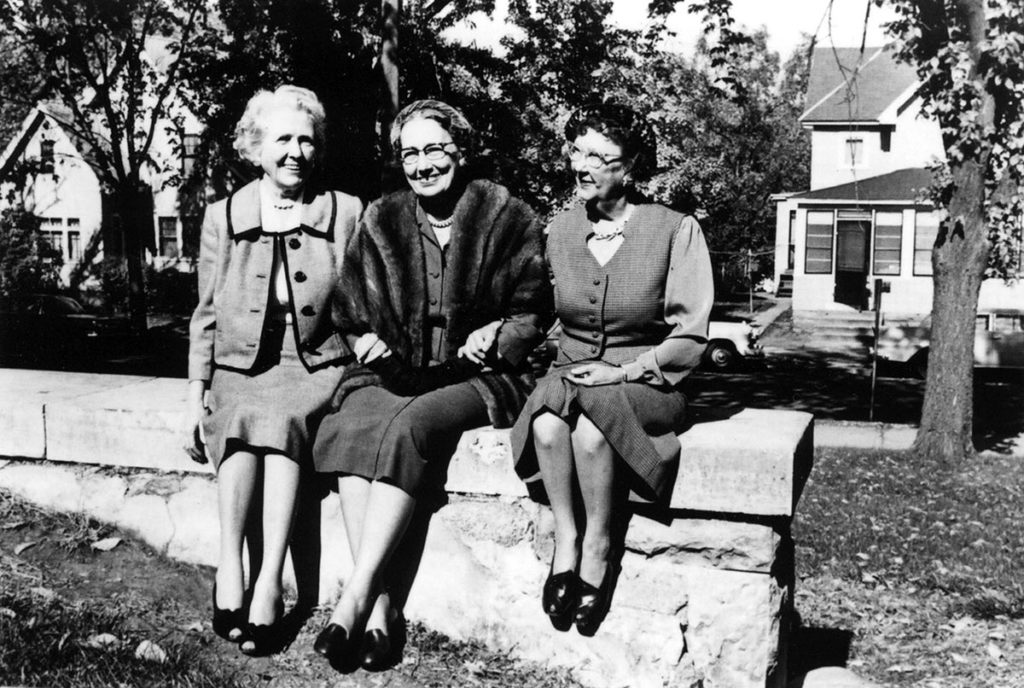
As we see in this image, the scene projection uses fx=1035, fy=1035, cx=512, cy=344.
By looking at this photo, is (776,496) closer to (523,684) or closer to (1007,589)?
(523,684)

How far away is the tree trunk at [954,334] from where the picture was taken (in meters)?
9.76

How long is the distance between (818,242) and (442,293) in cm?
2773

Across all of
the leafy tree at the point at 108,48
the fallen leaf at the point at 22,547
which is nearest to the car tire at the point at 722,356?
the leafy tree at the point at 108,48

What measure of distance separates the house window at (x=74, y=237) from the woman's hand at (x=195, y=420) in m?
34.9

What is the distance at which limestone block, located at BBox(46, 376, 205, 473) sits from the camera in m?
3.80

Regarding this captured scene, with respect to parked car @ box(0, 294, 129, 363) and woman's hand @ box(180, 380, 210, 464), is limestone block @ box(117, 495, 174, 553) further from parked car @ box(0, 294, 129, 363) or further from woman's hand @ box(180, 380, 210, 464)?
parked car @ box(0, 294, 129, 363)

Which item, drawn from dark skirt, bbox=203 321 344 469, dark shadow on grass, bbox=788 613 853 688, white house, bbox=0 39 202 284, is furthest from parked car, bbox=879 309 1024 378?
white house, bbox=0 39 202 284

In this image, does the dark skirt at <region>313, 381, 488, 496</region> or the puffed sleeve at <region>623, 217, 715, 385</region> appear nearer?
the dark skirt at <region>313, 381, 488, 496</region>

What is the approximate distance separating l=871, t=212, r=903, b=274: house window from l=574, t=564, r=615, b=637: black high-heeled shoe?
27.3m

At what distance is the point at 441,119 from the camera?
3531 millimetres

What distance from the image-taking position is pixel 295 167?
366 cm

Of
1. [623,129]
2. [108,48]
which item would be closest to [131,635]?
[623,129]

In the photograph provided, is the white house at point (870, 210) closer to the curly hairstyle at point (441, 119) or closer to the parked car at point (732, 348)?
the parked car at point (732, 348)

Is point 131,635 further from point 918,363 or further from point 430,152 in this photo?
point 918,363
